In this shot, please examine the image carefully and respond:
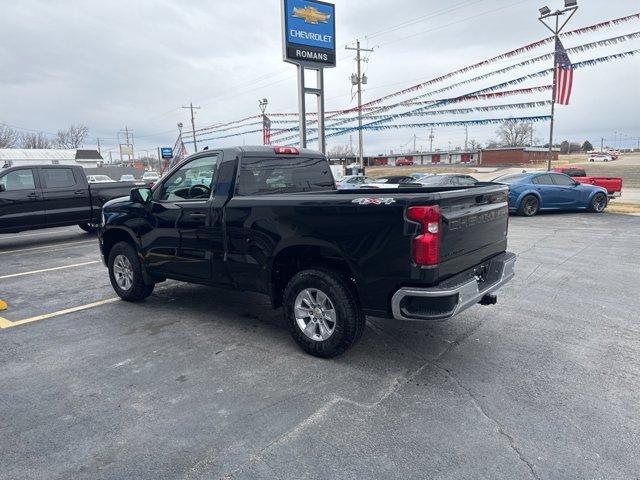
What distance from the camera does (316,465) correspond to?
104 inches

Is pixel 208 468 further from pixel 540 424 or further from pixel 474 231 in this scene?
pixel 474 231

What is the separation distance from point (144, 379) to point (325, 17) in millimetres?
15629

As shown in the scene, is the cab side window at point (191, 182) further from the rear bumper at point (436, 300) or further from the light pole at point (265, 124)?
the light pole at point (265, 124)

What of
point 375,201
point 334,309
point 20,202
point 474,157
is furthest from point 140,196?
point 474,157

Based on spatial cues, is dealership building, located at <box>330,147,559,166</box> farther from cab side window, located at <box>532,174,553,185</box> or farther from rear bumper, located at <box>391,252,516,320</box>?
rear bumper, located at <box>391,252,516,320</box>

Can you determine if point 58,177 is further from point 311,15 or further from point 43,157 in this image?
point 43,157

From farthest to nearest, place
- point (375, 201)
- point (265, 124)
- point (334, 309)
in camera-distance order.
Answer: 1. point (265, 124)
2. point (334, 309)
3. point (375, 201)

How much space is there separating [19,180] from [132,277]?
6.89 m

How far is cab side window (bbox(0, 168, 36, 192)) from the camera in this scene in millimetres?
10328

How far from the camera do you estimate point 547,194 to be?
1546 cm

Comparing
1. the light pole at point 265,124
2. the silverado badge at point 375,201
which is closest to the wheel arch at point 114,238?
the silverado badge at point 375,201

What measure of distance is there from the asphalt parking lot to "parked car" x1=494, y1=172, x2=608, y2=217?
985 centimetres

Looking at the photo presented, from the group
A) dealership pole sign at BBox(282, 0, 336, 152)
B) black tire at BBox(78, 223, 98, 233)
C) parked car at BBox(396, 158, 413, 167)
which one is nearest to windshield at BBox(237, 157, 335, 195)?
black tire at BBox(78, 223, 98, 233)

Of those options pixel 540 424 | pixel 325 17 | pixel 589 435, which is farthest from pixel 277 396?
pixel 325 17
